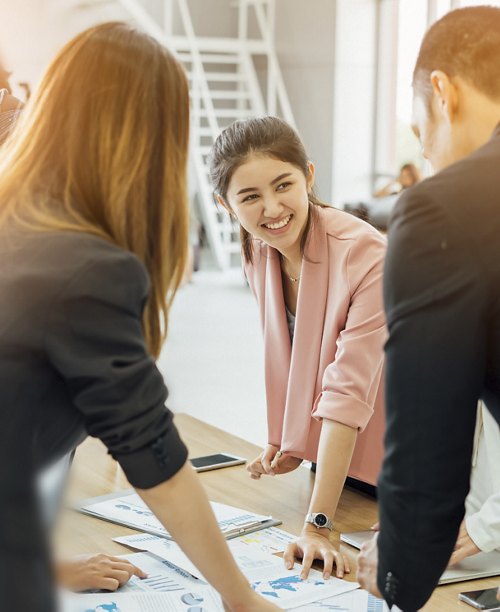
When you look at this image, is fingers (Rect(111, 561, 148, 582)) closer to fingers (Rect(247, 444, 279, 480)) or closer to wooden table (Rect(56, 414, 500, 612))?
wooden table (Rect(56, 414, 500, 612))

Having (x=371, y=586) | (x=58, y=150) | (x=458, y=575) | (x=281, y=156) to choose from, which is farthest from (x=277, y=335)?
(x=58, y=150)

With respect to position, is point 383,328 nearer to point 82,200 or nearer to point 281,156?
point 281,156

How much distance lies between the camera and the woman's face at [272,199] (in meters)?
2.11

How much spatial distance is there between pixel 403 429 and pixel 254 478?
3.33ft

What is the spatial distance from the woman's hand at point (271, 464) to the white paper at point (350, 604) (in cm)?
60

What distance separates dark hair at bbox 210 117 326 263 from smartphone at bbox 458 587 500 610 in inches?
35.5

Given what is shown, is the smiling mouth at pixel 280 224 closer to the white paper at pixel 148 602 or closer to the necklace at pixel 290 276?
the necklace at pixel 290 276

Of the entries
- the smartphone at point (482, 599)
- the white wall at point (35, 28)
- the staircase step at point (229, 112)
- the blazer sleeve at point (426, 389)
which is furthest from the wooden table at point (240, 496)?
the staircase step at point (229, 112)

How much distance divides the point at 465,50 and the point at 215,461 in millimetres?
1263

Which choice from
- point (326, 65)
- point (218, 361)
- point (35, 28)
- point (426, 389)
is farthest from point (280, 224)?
point (326, 65)

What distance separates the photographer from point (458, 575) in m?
1.55

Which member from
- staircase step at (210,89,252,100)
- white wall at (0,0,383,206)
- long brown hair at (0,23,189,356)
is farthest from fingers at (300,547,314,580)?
staircase step at (210,89,252,100)

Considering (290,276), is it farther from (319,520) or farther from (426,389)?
(426,389)

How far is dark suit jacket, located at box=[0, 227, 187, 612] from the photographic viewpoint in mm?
1018
